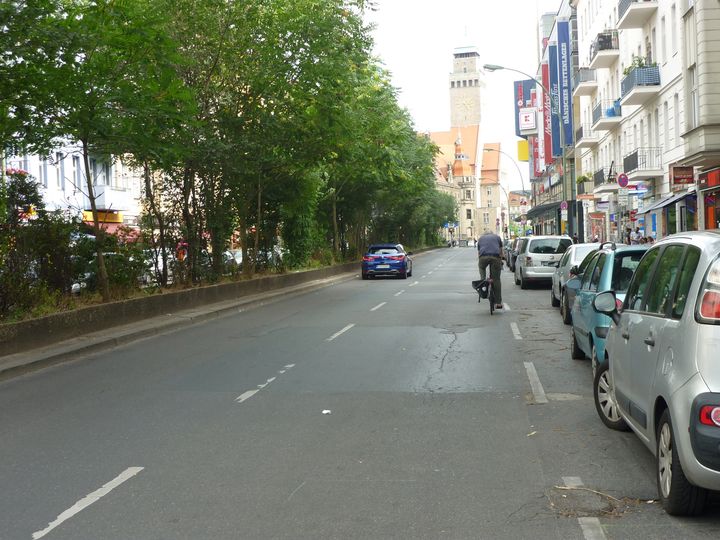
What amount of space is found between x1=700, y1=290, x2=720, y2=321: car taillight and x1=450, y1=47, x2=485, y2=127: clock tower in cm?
17520

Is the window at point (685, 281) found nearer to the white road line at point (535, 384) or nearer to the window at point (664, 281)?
the window at point (664, 281)

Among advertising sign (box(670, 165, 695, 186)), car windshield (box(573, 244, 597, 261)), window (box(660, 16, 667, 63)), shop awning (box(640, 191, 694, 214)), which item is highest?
window (box(660, 16, 667, 63))

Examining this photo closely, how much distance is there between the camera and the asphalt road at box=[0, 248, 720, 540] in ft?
15.4

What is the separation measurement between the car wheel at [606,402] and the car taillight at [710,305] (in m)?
2.42

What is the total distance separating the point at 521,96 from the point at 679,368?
99442mm

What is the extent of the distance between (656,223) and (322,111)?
1978 cm

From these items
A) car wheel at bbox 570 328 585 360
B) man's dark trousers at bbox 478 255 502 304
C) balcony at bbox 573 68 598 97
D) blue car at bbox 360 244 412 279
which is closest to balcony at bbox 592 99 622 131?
balcony at bbox 573 68 598 97

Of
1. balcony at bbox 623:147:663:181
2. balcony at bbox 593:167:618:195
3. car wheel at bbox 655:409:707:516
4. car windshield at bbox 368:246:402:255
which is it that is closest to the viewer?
car wheel at bbox 655:409:707:516

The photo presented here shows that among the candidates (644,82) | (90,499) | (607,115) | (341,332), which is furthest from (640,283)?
(607,115)

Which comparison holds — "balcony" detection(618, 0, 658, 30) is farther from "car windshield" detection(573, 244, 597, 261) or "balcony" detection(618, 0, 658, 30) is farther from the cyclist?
the cyclist

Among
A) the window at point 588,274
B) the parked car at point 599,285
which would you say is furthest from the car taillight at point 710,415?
the window at point 588,274

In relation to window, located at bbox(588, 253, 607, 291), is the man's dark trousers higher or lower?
lower

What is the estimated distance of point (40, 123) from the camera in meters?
13.5

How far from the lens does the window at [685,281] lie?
471cm
